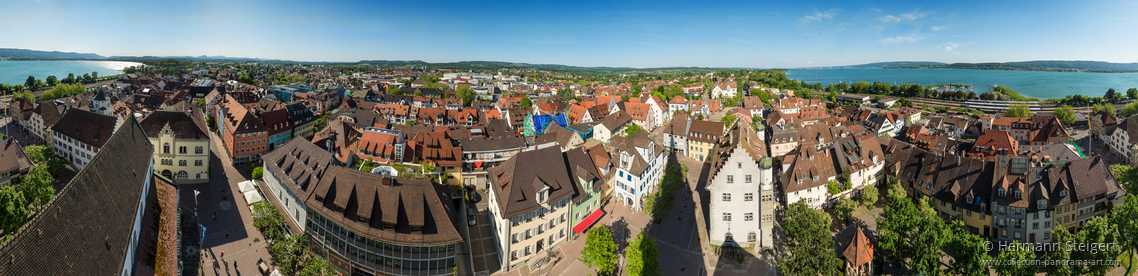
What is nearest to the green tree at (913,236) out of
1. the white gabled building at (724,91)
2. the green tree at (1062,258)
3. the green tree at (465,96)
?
the green tree at (1062,258)

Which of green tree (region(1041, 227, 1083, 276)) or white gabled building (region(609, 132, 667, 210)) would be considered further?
white gabled building (region(609, 132, 667, 210))

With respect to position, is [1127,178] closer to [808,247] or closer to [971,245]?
[971,245]

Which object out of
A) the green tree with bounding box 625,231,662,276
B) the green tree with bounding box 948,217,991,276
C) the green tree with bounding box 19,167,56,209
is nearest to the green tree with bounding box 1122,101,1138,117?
the green tree with bounding box 948,217,991,276

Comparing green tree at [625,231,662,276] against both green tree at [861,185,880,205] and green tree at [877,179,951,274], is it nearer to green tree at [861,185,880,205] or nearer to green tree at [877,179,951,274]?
green tree at [877,179,951,274]

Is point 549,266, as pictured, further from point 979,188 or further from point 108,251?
point 979,188

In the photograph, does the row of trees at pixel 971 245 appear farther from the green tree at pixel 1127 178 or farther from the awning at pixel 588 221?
the awning at pixel 588 221

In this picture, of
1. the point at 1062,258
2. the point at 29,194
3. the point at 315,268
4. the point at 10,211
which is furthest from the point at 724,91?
the point at 10,211
